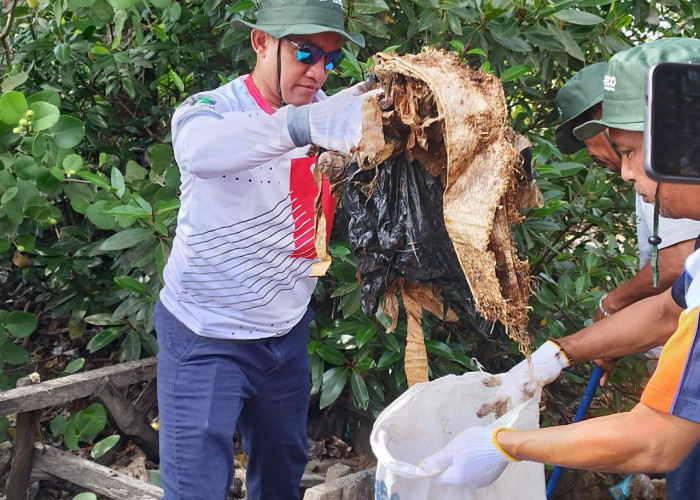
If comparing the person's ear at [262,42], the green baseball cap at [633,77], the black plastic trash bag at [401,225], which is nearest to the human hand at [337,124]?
the black plastic trash bag at [401,225]

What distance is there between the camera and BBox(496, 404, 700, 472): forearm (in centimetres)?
164

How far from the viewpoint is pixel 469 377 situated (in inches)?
98.3

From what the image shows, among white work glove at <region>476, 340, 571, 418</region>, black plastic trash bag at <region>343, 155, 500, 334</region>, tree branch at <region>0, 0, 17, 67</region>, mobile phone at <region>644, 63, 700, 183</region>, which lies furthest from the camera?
tree branch at <region>0, 0, 17, 67</region>

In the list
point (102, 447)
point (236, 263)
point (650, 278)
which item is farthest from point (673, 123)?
point (102, 447)

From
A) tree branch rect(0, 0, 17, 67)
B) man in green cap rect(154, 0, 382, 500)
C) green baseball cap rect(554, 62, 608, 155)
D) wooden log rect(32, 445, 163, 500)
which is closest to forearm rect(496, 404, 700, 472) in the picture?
man in green cap rect(154, 0, 382, 500)

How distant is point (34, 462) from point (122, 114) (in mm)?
1701

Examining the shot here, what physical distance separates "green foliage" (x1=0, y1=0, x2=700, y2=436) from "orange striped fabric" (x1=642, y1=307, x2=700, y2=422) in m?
1.30

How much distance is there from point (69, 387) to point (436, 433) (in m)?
1.52

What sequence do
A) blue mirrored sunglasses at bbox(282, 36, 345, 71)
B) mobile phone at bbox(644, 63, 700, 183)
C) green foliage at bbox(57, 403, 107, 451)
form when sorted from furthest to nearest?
1. green foliage at bbox(57, 403, 107, 451)
2. blue mirrored sunglasses at bbox(282, 36, 345, 71)
3. mobile phone at bbox(644, 63, 700, 183)

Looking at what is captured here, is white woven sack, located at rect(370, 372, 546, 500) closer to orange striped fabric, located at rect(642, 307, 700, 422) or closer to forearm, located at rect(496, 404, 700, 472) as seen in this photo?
forearm, located at rect(496, 404, 700, 472)

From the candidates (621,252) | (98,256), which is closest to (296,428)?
(98,256)

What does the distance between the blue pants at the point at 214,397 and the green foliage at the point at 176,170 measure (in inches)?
15.3

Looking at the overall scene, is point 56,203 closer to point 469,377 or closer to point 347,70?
point 347,70

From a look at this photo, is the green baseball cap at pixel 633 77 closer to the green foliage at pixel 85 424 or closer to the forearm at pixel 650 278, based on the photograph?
the forearm at pixel 650 278
